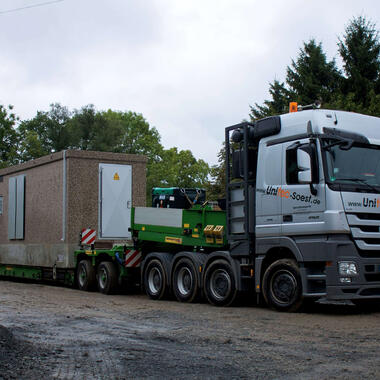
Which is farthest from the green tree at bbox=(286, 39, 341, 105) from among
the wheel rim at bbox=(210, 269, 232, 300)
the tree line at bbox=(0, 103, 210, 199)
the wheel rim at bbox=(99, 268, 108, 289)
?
the tree line at bbox=(0, 103, 210, 199)

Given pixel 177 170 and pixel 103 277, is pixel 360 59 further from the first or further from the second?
pixel 177 170

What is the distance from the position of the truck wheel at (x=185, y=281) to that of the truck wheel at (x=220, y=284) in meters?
0.37

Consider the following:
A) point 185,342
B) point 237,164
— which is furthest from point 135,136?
point 185,342

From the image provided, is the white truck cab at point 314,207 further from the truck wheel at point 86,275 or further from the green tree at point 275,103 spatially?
the green tree at point 275,103

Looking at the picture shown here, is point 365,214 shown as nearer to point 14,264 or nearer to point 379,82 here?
point 14,264

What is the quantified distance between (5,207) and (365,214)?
13.8 meters

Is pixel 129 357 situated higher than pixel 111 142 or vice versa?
pixel 111 142

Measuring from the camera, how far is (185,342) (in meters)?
7.57

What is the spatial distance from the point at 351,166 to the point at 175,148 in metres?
60.2

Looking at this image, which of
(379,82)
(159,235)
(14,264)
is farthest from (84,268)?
(379,82)

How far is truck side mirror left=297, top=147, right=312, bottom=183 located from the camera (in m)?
10.1

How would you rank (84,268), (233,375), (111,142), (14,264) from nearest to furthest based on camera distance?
(233,375), (84,268), (14,264), (111,142)

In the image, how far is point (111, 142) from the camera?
60656 millimetres

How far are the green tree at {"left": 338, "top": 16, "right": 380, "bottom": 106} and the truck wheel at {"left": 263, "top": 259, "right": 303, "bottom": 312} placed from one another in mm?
21417
